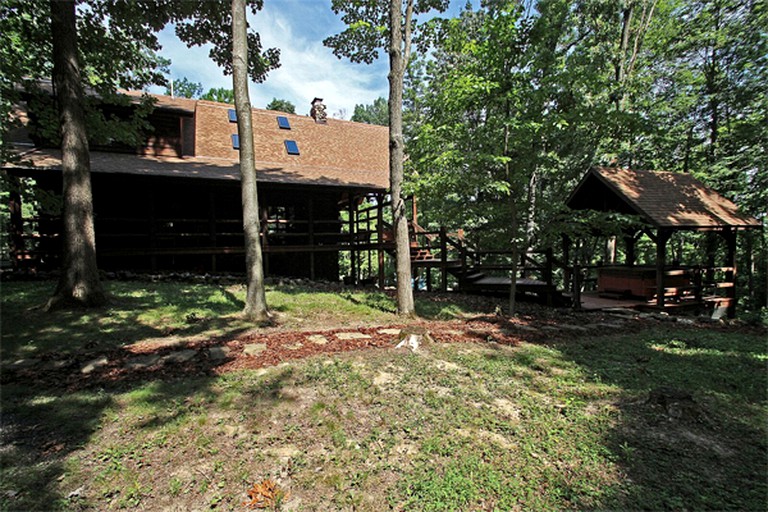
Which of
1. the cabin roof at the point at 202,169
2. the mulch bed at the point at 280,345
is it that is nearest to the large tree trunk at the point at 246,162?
the mulch bed at the point at 280,345

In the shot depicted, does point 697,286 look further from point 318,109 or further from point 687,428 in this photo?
point 318,109

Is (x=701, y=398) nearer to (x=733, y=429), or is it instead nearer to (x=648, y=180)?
(x=733, y=429)

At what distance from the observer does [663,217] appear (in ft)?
33.1

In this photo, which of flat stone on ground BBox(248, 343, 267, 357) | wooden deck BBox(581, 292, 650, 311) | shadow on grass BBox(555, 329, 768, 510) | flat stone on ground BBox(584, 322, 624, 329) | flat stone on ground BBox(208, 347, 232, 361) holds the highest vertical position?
flat stone on ground BBox(208, 347, 232, 361)

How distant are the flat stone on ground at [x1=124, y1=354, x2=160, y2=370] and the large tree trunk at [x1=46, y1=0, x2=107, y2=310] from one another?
11.7 feet

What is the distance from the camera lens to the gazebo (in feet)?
34.1

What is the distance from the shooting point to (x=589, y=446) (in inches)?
126

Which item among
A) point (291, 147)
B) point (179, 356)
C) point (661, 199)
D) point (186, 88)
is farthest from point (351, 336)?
point (186, 88)

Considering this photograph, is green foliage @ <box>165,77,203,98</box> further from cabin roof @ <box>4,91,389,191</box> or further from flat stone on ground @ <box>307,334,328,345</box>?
flat stone on ground @ <box>307,334,328,345</box>

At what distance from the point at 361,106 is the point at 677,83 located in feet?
191

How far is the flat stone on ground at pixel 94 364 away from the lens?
14.9ft

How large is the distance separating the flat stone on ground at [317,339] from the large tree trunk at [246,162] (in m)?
1.55

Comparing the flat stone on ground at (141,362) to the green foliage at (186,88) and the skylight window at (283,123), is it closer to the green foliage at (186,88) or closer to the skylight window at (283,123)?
the skylight window at (283,123)

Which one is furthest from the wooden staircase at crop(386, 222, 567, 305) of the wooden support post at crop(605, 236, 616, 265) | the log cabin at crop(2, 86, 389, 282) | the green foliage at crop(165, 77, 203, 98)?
the green foliage at crop(165, 77, 203, 98)
